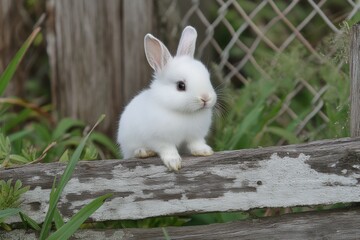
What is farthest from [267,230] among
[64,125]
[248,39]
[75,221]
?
[248,39]

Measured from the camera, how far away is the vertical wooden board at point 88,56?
4.05 m

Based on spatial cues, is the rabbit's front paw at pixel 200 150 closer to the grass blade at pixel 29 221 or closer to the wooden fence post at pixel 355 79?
the wooden fence post at pixel 355 79

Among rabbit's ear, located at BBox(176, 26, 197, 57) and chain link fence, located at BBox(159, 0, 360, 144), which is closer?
rabbit's ear, located at BBox(176, 26, 197, 57)

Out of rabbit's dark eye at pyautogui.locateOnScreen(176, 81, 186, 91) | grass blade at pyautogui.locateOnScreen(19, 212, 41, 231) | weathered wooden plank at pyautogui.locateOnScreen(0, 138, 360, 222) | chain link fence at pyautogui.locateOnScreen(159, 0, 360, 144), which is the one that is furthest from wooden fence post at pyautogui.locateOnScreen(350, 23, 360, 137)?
grass blade at pyautogui.locateOnScreen(19, 212, 41, 231)

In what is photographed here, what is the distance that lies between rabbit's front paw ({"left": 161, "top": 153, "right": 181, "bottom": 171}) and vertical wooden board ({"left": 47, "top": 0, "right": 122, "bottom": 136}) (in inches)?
51.5

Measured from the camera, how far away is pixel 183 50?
2959 millimetres

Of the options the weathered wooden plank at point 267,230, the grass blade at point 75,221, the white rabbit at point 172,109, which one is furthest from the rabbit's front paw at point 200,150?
the grass blade at point 75,221

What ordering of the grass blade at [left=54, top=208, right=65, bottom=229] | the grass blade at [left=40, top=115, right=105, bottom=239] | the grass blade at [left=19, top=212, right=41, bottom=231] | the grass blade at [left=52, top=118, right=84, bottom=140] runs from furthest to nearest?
the grass blade at [left=52, top=118, right=84, bottom=140] → the grass blade at [left=19, top=212, right=41, bottom=231] → the grass blade at [left=54, top=208, right=65, bottom=229] → the grass blade at [left=40, top=115, right=105, bottom=239]

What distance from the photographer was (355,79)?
2.82 metres

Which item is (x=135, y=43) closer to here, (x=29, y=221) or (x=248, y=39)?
(x=248, y=39)

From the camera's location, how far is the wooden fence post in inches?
110

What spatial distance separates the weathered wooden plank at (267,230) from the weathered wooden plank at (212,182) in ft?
0.23

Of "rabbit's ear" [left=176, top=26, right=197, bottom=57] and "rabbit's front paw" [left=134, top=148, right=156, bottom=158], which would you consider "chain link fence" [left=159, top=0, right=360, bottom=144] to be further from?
"rabbit's front paw" [left=134, top=148, right=156, bottom=158]

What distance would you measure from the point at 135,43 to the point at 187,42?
1135 millimetres
